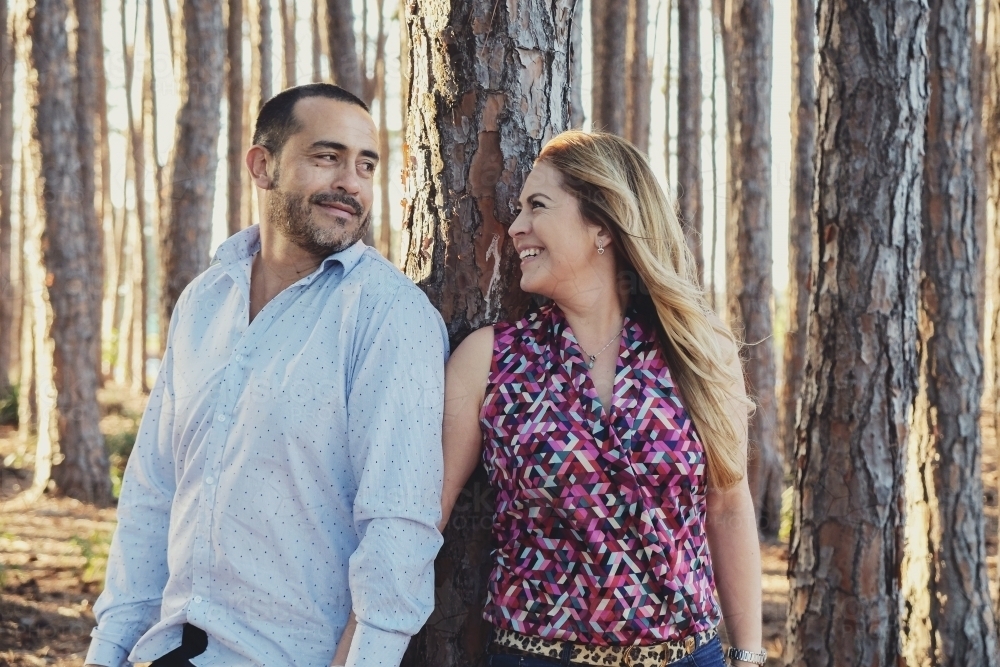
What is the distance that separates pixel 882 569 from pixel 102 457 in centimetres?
690

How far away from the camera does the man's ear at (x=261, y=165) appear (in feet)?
7.78

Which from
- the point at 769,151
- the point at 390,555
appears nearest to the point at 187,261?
the point at 769,151

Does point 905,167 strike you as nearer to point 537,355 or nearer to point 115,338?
point 537,355

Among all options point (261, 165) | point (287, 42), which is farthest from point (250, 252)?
point (287, 42)

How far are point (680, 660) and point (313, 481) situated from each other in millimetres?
907

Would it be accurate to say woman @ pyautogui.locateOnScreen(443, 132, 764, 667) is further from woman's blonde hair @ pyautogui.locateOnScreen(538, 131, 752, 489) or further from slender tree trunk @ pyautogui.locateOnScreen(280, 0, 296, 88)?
slender tree trunk @ pyautogui.locateOnScreen(280, 0, 296, 88)

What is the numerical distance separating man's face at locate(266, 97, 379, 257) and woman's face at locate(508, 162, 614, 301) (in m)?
0.39

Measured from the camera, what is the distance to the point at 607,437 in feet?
7.00

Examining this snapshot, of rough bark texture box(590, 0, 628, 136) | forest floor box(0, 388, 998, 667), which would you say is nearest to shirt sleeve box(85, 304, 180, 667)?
forest floor box(0, 388, 998, 667)

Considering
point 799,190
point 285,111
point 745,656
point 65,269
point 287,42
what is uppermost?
point 287,42

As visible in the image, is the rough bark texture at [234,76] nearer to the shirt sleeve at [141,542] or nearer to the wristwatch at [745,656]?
the shirt sleeve at [141,542]

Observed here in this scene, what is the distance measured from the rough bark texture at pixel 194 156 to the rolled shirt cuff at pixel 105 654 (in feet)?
16.1

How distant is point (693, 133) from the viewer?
10.5 metres

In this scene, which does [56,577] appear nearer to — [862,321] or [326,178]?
[326,178]
